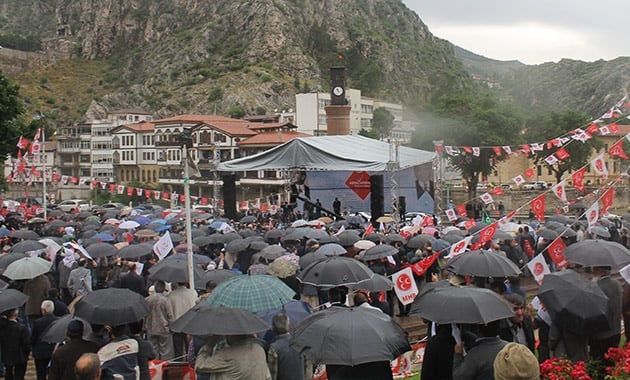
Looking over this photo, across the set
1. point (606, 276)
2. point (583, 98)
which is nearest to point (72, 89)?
point (583, 98)

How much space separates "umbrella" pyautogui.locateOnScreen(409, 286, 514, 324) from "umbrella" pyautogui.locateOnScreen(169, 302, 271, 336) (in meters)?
1.41

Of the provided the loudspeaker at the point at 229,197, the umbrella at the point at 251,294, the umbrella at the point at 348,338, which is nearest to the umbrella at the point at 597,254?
the umbrella at the point at 348,338

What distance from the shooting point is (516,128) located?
5384 centimetres

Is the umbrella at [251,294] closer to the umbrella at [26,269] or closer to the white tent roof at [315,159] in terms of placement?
the umbrella at [26,269]

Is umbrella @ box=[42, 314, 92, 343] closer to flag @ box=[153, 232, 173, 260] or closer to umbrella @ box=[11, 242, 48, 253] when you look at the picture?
flag @ box=[153, 232, 173, 260]

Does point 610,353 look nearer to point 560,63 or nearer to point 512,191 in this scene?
point 512,191

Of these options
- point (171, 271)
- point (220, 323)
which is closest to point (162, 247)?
point (171, 271)

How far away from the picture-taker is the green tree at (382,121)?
77.1 meters

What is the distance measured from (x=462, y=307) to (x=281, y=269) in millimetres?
4705

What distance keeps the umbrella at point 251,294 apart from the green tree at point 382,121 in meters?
69.7

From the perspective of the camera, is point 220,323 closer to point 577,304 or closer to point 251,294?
point 251,294

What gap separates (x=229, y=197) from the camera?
85.4 ft

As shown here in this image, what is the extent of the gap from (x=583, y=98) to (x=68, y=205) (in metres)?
104

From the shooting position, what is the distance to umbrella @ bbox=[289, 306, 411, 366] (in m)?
5.20
